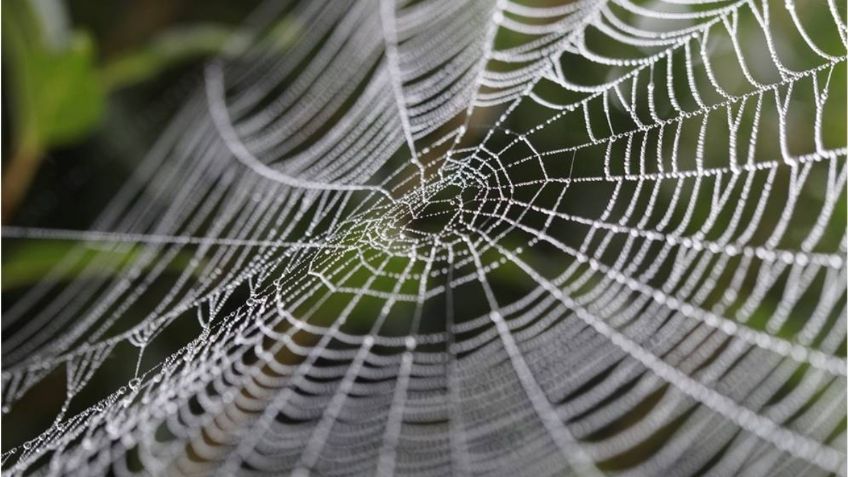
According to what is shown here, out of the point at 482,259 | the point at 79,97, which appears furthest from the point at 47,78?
the point at 482,259

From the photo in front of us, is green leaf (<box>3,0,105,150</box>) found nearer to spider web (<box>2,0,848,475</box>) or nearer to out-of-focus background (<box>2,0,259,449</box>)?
out-of-focus background (<box>2,0,259,449</box>)

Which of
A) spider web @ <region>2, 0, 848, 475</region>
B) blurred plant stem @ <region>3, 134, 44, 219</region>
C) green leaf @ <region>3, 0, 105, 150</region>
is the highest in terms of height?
green leaf @ <region>3, 0, 105, 150</region>

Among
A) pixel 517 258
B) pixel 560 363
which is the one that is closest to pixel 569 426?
pixel 560 363

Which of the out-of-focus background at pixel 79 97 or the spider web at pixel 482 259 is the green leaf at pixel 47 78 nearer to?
the out-of-focus background at pixel 79 97

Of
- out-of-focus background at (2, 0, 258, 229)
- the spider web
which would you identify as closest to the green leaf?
out-of-focus background at (2, 0, 258, 229)

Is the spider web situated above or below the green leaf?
below

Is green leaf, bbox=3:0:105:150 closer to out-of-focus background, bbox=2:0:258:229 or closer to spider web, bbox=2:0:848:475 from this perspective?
out-of-focus background, bbox=2:0:258:229

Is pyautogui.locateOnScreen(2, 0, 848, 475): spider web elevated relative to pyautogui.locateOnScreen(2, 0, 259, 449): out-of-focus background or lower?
lower

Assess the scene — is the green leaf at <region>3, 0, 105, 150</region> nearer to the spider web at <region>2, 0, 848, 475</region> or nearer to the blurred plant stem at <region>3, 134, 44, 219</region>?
the blurred plant stem at <region>3, 134, 44, 219</region>

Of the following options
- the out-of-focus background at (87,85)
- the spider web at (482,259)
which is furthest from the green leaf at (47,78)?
the spider web at (482,259)

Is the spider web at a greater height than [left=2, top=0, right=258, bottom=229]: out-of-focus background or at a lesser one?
lesser
